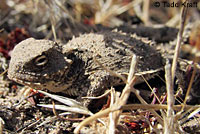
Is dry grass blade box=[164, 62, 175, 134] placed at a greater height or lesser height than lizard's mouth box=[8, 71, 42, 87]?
lesser

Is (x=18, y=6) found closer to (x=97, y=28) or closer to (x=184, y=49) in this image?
(x=97, y=28)

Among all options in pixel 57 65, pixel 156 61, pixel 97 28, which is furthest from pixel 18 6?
pixel 156 61

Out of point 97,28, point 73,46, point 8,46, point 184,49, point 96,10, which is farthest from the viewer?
point 96,10

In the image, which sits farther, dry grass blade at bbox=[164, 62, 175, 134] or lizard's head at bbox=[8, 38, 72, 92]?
lizard's head at bbox=[8, 38, 72, 92]

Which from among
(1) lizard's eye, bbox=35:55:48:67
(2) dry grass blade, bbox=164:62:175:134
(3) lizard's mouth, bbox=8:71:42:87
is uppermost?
(1) lizard's eye, bbox=35:55:48:67

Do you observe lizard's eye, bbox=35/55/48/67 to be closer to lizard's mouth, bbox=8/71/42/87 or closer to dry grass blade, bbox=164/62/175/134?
lizard's mouth, bbox=8/71/42/87

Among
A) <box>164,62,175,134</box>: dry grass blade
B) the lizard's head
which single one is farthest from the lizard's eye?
<box>164,62,175,134</box>: dry grass blade

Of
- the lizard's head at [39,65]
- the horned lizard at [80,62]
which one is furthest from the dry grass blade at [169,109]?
the lizard's head at [39,65]

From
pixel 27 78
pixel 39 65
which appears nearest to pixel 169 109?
pixel 39 65

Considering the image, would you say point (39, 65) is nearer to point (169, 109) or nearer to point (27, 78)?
point (27, 78)
